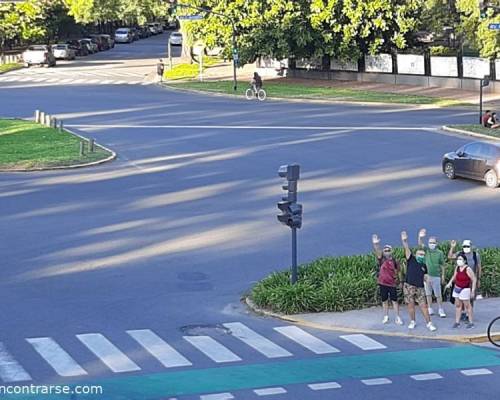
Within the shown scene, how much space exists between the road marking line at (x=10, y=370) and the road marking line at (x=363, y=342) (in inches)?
196

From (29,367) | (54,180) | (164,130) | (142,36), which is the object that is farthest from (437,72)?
(142,36)

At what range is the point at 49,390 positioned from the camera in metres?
12.8

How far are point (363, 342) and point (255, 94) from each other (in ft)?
135

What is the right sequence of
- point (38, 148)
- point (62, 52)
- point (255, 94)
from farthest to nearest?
1. point (62, 52)
2. point (255, 94)
3. point (38, 148)

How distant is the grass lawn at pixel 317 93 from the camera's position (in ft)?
Answer: 177

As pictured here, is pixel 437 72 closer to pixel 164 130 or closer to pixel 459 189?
pixel 164 130

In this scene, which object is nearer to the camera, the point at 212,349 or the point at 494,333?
the point at 212,349

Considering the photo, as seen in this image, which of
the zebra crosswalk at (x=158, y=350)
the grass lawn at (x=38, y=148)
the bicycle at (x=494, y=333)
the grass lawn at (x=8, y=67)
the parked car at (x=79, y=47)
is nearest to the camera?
the zebra crosswalk at (x=158, y=350)

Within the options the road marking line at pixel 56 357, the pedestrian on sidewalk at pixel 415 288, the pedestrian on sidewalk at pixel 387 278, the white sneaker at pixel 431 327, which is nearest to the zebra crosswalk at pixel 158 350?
the road marking line at pixel 56 357

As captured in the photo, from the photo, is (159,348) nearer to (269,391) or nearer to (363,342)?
(269,391)

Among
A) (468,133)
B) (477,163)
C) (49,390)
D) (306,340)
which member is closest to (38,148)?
(477,163)

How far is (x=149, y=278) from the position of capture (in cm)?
1977

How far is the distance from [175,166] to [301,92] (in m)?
25.3

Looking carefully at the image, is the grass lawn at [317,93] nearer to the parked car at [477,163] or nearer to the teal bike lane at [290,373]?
the parked car at [477,163]
